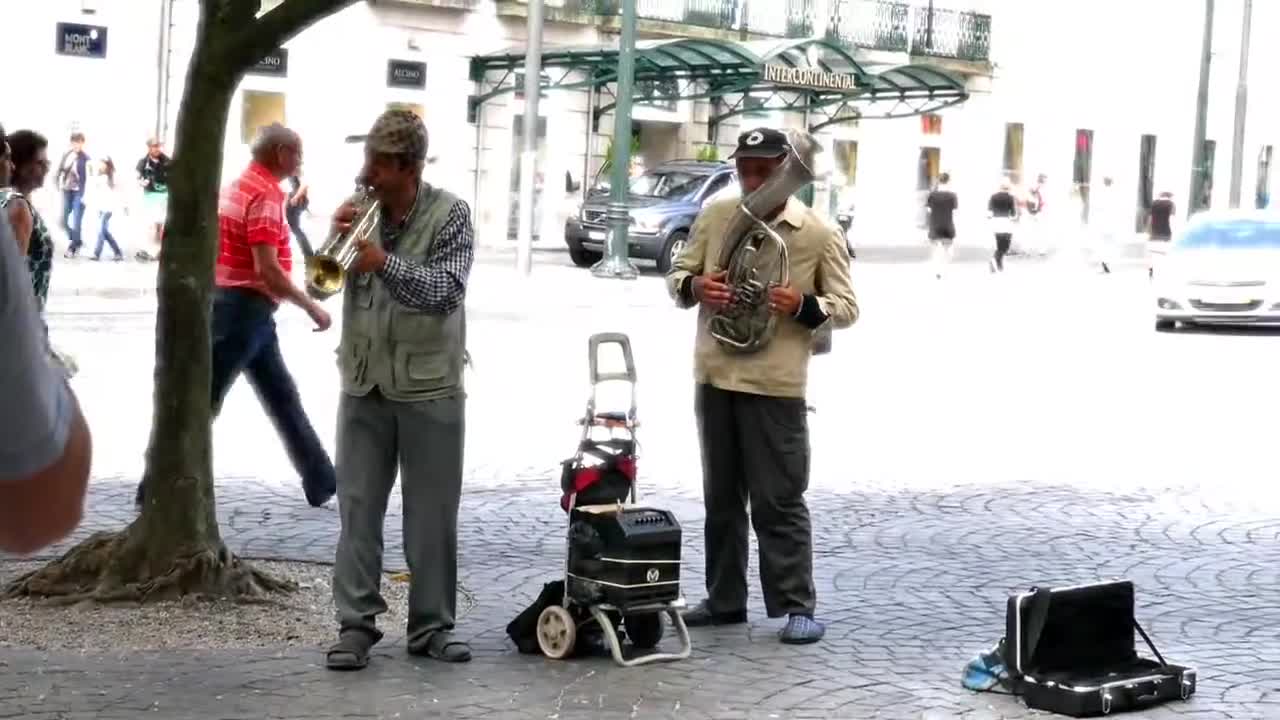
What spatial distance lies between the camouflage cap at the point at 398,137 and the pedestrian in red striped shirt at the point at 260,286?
2304 mm

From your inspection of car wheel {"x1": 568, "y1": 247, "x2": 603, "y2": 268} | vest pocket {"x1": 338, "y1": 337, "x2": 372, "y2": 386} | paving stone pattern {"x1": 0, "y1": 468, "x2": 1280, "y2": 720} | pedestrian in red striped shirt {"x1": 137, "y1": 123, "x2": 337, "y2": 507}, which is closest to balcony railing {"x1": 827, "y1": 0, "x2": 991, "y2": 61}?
car wheel {"x1": 568, "y1": 247, "x2": 603, "y2": 268}

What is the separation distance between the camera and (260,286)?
363 inches

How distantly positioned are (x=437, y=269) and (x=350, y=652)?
1.21m

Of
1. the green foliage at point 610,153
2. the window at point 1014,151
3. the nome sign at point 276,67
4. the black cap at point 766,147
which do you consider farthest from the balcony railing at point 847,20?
the black cap at point 766,147

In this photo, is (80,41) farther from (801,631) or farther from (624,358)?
(801,631)

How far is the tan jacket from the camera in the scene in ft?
24.2

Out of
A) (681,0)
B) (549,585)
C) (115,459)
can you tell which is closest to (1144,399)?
(115,459)

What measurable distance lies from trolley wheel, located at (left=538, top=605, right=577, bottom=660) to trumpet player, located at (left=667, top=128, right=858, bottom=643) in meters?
0.83

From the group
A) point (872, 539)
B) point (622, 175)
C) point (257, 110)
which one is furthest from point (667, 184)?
point (872, 539)

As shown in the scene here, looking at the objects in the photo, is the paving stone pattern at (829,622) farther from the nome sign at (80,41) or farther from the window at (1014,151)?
the window at (1014,151)

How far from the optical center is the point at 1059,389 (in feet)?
56.1

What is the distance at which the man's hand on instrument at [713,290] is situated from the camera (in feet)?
24.0

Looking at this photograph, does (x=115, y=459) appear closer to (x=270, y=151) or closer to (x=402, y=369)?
(x=270, y=151)

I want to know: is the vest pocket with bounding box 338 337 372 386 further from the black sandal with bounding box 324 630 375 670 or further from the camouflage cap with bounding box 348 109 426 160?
the black sandal with bounding box 324 630 375 670
